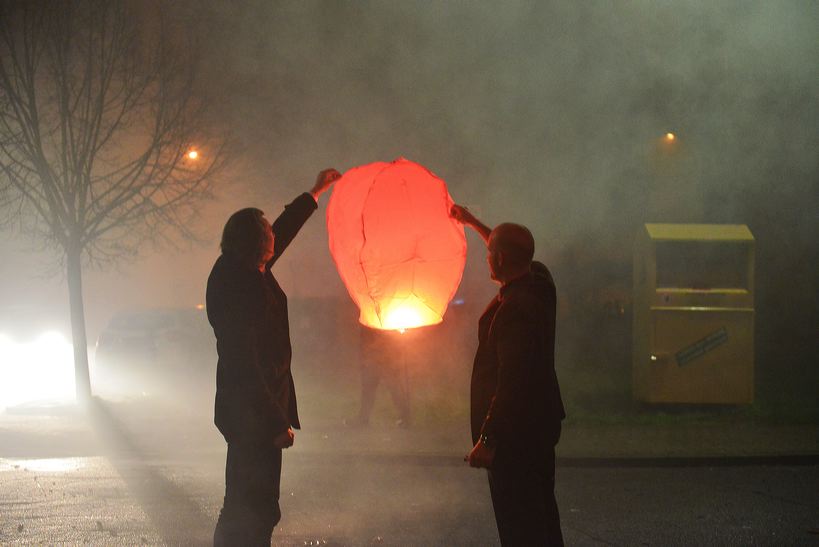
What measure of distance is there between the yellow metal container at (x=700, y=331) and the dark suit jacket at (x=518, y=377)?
497cm

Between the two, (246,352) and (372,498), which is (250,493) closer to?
(246,352)

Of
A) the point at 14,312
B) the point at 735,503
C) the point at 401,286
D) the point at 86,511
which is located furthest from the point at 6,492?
the point at 14,312

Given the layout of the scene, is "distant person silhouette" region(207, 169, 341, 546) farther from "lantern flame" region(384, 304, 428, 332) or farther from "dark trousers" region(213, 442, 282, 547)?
"lantern flame" region(384, 304, 428, 332)

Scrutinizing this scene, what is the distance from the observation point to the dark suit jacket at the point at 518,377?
9.54 ft

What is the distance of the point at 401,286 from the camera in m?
3.15

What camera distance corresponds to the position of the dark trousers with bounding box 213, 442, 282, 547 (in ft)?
10.3

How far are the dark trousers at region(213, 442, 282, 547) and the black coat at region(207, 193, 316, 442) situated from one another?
0.07 meters

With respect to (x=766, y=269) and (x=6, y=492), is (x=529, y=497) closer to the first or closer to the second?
(x=6, y=492)

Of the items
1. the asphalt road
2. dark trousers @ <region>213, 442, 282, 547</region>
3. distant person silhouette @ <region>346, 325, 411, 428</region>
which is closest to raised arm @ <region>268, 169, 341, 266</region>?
dark trousers @ <region>213, 442, 282, 547</region>

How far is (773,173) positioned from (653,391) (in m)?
3.33

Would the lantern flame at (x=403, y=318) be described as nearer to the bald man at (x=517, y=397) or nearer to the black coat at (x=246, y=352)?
the bald man at (x=517, y=397)

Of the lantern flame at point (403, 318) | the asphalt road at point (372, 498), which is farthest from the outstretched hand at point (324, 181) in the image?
the asphalt road at point (372, 498)

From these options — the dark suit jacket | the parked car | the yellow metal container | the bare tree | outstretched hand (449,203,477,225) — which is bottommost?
the parked car

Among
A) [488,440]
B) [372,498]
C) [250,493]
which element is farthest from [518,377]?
[372,498]
